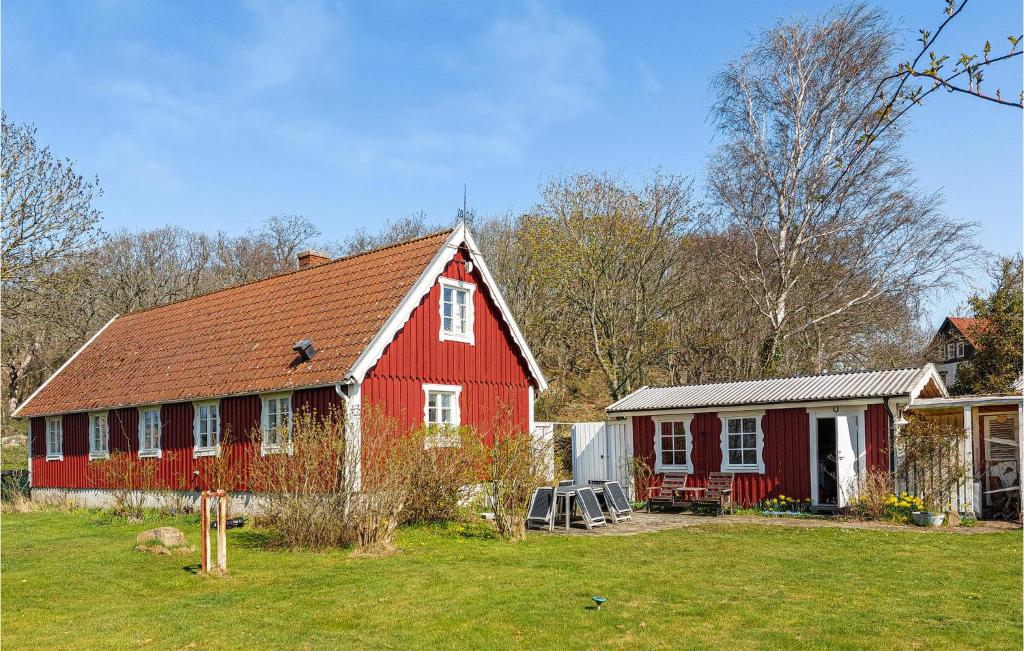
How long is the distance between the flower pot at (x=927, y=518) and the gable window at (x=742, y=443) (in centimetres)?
359

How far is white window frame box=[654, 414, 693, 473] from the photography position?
803 inches

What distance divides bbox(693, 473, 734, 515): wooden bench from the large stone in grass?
35.5 ft

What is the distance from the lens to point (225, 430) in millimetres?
19406

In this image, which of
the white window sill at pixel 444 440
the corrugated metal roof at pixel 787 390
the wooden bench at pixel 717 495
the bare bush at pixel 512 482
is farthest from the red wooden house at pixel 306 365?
the wooden bench at pixel 717 495

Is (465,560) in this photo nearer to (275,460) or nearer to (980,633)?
(275,460)

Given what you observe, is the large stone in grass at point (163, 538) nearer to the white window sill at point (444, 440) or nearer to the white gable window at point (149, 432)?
the white window sill at point (444, 440)

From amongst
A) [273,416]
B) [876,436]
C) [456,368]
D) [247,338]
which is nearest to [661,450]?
[876,436]

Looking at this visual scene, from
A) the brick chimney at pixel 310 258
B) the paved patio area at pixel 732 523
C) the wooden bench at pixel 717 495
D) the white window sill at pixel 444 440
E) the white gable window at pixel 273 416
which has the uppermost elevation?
the brick chimney at pixel 310 258

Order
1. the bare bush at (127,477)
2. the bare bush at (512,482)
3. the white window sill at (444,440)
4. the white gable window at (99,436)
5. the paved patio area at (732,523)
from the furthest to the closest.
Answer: the white gable window at (99,436), the bare bush at (127,477), the white window sill at (444,440), the paved patio area at (732,523), the bare bush at (512,482)

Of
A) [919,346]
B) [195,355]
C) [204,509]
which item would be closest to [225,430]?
[195,355]

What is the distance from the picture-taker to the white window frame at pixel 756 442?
62.6 ft

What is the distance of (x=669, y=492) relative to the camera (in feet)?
64.8

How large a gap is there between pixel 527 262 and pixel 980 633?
1157 inches

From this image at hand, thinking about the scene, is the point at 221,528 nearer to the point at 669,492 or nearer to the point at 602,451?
the point at 669,492
